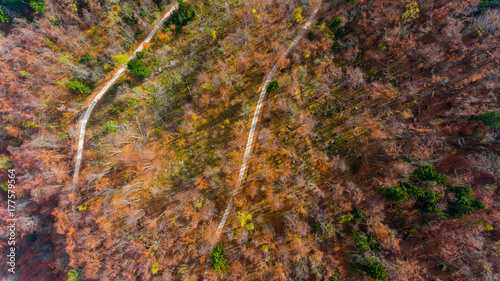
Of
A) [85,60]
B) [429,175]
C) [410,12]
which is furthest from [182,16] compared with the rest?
[429,175]

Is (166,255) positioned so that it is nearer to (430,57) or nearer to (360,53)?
(360,53)

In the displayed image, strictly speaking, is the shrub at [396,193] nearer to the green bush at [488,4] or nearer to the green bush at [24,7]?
the green bush at [488,4]

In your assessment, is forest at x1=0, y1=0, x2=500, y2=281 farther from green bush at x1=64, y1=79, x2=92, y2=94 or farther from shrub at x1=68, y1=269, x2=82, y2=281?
shrub at x1=68, y1=269, x2=82, y2=281

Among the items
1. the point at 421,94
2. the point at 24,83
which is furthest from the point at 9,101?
the point at 421,94

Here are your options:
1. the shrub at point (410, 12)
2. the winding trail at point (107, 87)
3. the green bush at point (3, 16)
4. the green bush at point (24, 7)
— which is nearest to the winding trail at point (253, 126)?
the shrub at point (410, 12)

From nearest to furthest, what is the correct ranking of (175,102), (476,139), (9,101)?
(476,139) < (175,102) < (9,101)

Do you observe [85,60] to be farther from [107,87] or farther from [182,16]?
[182,16]
